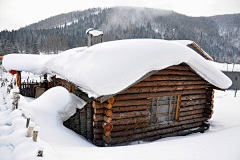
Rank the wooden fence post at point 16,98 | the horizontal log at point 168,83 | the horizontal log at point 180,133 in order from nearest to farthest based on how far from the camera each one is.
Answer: the wooden fence post at point 16,98 < the horizontal log at point 168,83 < the horizontal log at point 180,133

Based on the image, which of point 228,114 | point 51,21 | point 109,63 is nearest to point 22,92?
point 109,63

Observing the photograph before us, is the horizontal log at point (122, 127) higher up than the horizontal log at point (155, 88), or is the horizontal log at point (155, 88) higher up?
the horizontal log at point (155, 88)

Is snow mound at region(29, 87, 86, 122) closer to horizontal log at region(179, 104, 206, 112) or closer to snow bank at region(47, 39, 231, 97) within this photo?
snow bank at region(47, 39, 231, 97)

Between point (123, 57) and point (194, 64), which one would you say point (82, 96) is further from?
point (194, 64)

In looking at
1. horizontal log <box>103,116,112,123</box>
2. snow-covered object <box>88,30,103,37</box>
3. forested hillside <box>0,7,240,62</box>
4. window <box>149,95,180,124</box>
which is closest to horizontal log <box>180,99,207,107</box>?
window <box>149,95,180,124</box>

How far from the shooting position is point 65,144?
460cm

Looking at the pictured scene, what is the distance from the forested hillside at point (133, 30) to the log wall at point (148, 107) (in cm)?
6562

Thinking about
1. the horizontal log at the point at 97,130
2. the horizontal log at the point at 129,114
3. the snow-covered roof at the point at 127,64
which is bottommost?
the horizontal log at the point at 97,130

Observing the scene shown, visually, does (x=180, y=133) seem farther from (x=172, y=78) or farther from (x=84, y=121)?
(x=84, y=121)

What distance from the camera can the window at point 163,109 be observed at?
678 centimetres

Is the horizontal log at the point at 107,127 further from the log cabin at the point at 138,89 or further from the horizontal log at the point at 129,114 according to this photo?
the horizontal log at the point at 129,114

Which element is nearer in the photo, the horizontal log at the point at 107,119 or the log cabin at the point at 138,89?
the log cabin at the point at 138,89

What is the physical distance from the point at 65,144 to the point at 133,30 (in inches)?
4093

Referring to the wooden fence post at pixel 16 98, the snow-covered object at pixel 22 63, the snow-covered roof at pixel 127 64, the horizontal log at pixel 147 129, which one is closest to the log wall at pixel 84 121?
the horizontal log at pixel 147 129
